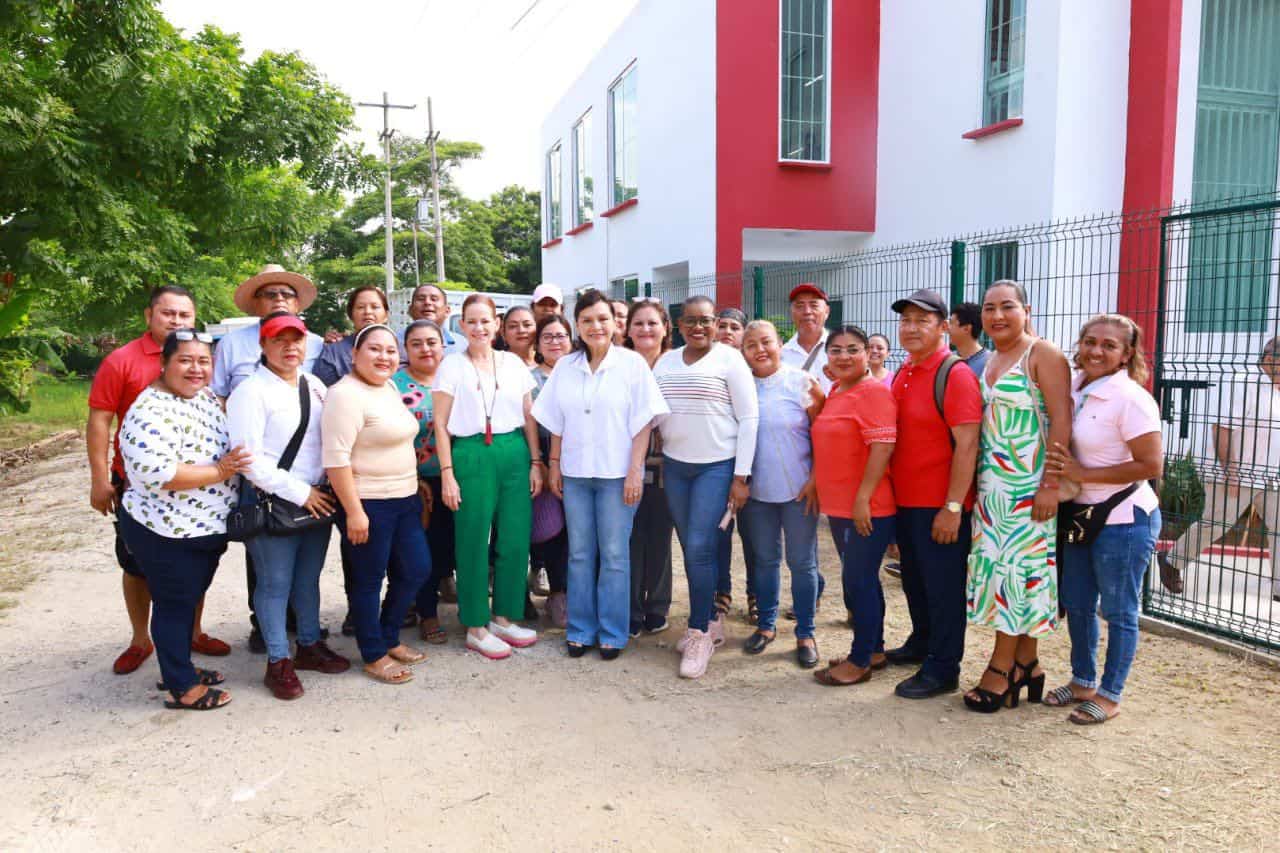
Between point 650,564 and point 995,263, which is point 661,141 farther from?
point 650,564

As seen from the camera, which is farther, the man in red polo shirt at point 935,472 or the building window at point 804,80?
the building window at point 804,80

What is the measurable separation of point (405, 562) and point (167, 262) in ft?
23.9

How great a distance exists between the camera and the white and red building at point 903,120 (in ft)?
29.6

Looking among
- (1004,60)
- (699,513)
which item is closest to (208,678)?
(699,513)

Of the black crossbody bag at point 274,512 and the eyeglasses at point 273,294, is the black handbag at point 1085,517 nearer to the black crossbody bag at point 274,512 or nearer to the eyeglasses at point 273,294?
the black crossbody bag at point 274,512

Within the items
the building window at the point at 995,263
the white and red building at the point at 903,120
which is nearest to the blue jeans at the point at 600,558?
the white and red building at the point at 903,120

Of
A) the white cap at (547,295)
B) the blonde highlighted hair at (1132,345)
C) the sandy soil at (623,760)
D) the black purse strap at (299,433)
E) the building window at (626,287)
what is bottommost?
the sandy soil at (623,760)

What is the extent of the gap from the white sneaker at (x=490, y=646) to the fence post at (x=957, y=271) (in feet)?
15.2

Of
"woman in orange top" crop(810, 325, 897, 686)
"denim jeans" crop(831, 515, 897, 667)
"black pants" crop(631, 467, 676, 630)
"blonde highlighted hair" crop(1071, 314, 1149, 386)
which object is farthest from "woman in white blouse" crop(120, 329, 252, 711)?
"blonde highlighted hair" crop(1071, 314, 1149, 386)

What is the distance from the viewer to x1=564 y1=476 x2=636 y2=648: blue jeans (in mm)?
4512

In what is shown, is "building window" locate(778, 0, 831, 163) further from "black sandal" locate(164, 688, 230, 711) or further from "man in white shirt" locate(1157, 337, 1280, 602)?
"black sandal" locate(164, 688, 230, 711)

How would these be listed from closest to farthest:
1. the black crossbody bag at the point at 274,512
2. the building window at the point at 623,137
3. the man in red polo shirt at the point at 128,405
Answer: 1. the black crossbody bag at the point at 274,512
2. the man in red polo shirt at the point at 128,405
3. the building window at the point at 623,137

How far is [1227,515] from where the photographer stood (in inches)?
198

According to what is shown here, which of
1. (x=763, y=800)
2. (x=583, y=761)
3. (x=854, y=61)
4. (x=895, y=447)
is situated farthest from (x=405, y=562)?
(x=854, y=61)
